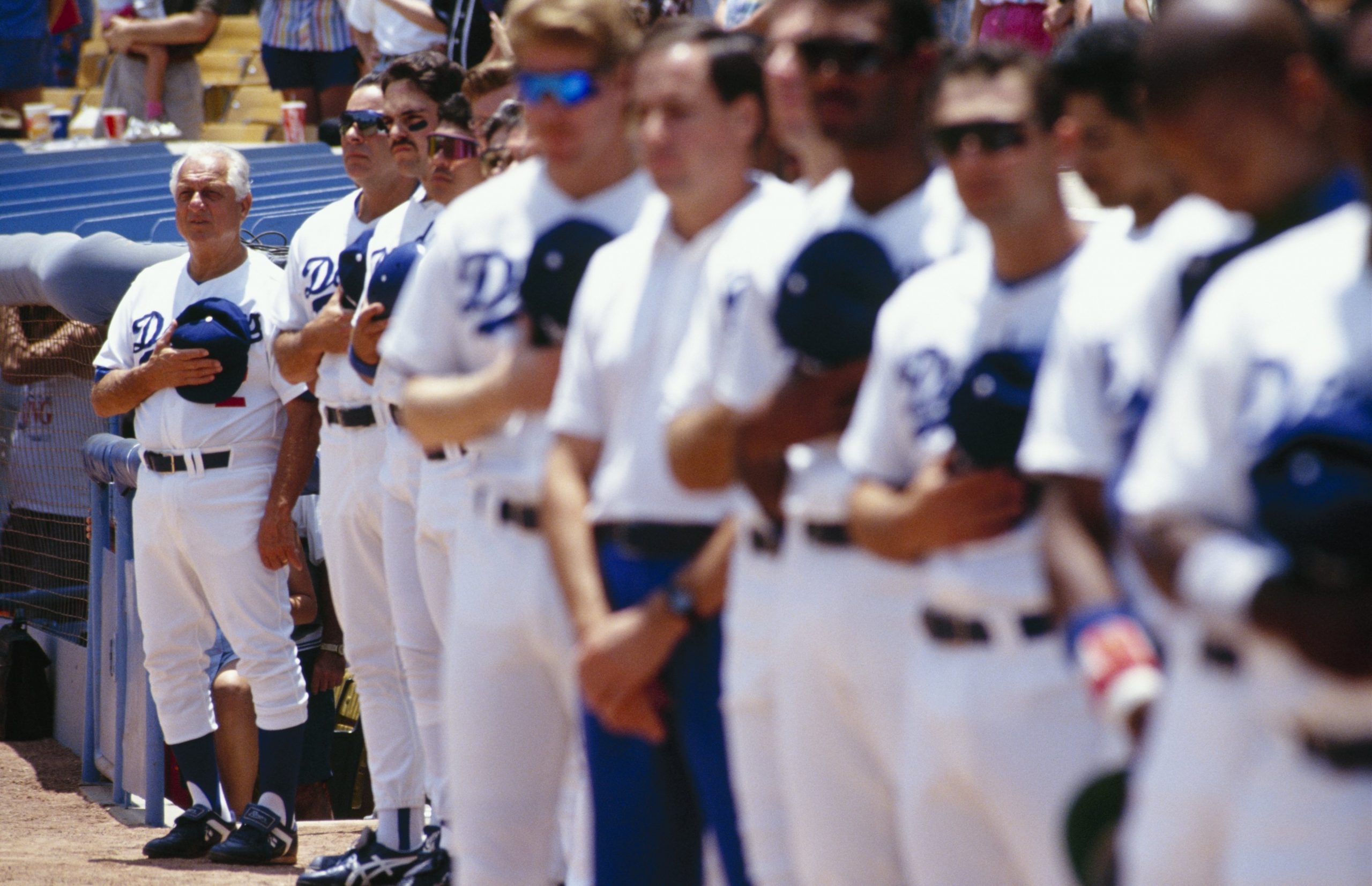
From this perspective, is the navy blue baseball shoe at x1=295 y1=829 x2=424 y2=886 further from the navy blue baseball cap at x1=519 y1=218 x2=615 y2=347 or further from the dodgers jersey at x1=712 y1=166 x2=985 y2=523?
the dodgers jersey at x1=712 y1=166 x2=985 y2=523

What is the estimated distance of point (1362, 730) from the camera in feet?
5.15

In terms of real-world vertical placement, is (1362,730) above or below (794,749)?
above

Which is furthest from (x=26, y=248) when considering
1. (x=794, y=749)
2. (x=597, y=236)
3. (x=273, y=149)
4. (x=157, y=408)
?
(x=794, y=749)

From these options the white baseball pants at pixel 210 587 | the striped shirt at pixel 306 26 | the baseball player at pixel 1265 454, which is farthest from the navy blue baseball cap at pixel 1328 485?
the striped shirt at pixel 306 26

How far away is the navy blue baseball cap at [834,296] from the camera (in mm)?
2428

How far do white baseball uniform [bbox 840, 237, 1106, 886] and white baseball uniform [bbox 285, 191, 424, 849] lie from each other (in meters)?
2.70

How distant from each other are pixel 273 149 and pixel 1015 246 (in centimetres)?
868

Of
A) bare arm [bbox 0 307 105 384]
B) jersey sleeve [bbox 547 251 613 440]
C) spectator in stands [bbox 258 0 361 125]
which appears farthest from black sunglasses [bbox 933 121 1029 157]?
spectator in stands [bbox 258 0 361 125]

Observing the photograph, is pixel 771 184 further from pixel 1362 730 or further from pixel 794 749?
pixel 1362 730

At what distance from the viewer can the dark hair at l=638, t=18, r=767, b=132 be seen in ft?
8.57

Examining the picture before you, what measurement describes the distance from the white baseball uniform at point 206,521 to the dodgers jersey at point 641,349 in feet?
9.08

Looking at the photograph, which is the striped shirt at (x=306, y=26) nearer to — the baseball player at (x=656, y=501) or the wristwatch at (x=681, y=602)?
the baseball player at (x=656, y=501)

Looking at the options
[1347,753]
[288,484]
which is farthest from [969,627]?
[288,484]

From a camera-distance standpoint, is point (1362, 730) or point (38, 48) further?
point (38, 48)
